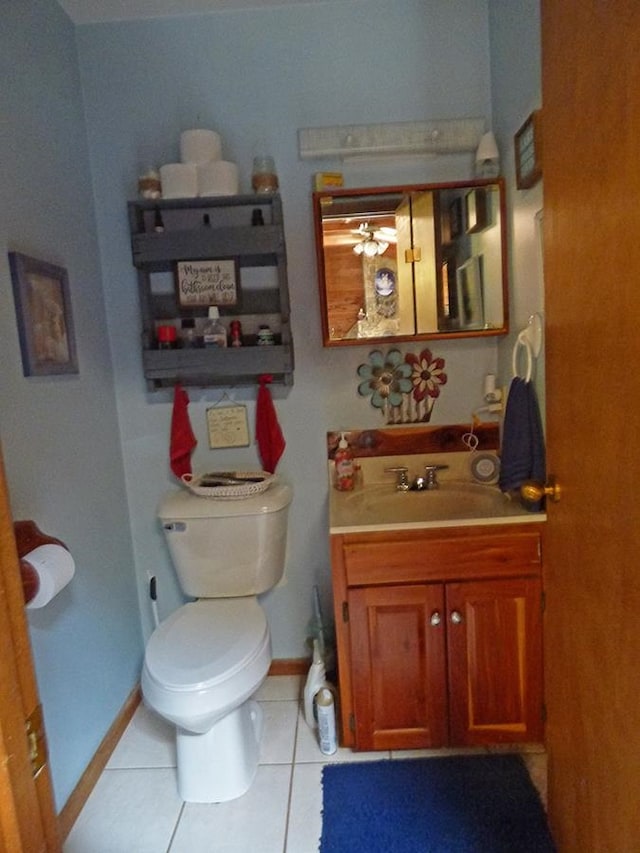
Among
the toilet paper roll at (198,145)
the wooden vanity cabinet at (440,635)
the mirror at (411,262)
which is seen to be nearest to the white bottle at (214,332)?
the mirror at (411,262)

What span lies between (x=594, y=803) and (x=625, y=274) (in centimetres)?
93

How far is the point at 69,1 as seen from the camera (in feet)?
5.68

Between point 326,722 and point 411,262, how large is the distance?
1562mm

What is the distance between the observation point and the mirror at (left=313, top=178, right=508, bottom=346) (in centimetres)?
180

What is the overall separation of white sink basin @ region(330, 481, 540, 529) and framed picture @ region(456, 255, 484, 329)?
1.95 ft

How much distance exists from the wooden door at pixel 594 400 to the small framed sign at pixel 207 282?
3.80 ft

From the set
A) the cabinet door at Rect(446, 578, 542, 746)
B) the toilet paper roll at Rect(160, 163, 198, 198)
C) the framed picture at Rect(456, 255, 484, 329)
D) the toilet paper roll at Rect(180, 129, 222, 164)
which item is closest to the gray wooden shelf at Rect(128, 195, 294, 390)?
the toilet paper roll at Rect(160, 163, 198, 198)

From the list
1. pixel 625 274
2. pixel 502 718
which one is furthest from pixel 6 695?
pixel 502 718

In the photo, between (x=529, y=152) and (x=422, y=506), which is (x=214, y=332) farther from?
(x=529, y=152)

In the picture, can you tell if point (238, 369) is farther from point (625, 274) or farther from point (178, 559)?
point (625, 274)

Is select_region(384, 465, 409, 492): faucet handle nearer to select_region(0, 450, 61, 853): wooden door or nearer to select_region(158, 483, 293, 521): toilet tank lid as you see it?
select_region(158, 483, 293, 521): toilet tank lid

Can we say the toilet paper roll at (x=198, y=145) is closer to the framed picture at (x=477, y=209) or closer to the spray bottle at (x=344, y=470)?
the framed picture at (x=477, y=209)

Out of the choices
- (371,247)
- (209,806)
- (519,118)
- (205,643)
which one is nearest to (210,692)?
(205,643)

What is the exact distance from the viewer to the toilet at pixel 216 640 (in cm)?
145
